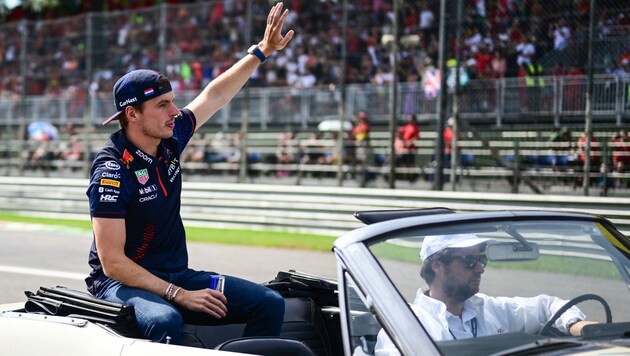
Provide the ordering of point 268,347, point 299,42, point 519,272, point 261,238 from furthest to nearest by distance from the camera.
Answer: point 299,42 < point 261,238 < point 519,272 < point 268,347

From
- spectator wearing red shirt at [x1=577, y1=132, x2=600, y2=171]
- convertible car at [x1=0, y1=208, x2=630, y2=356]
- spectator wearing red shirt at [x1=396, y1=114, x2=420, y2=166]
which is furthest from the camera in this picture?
spectator wearing red shirt at [x1=396, y1=114, x2=420, y2=166]

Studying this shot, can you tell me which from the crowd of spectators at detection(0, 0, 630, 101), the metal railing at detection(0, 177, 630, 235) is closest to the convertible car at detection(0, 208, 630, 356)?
the metal railing at detection(0, 177, 630, 235)

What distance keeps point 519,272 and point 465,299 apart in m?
0.43

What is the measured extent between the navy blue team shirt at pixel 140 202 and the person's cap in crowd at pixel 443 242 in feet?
4.53

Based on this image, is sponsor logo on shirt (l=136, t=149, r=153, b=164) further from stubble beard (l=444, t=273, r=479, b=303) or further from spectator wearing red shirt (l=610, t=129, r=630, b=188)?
spectator wearing red shirt (l=610, t=129, r=630, b=188)

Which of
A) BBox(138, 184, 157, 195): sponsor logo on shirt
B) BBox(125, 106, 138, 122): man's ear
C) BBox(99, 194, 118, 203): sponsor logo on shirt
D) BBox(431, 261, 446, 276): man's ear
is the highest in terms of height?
BBox(125, 106, 138, 122): man's ear

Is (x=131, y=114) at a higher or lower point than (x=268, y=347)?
higher

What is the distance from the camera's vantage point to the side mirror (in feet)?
11.6

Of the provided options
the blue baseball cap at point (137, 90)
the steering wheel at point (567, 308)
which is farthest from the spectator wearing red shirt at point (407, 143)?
the steering wheel at point (567, 308)

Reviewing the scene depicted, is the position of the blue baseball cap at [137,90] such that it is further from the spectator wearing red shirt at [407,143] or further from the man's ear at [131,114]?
the spectator wearing red shirt at [407,143]

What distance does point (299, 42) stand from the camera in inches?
707

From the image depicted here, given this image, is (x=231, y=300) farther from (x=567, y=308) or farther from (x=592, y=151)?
(x=592, y=151)

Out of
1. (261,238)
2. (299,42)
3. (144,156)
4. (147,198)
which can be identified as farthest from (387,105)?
(147,198)

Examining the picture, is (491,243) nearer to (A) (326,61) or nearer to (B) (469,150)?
(B) (469,150)
